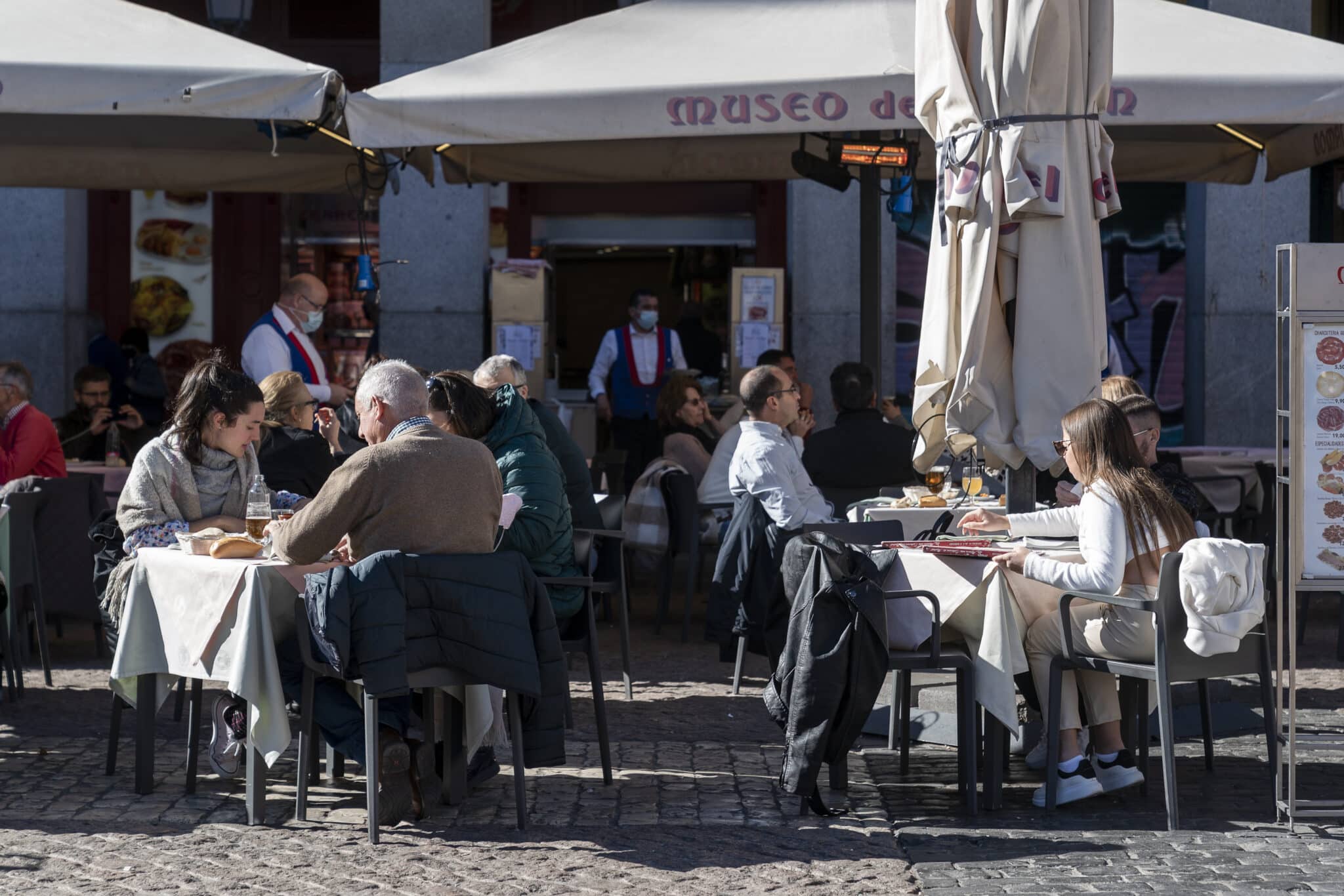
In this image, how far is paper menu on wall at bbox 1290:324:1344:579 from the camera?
5.20m

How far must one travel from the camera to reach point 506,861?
15.9 feet

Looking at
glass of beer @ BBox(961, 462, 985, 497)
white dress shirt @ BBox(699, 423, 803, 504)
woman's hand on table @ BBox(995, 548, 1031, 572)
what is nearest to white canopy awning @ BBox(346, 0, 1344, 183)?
glass of beer @ BBox(961, 462, 985, 497)

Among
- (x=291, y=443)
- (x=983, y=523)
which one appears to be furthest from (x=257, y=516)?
(x=983, y=523)

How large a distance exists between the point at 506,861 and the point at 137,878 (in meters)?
1.03

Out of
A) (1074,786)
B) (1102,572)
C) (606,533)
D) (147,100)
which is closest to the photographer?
(1102,572)

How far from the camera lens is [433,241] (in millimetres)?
13344

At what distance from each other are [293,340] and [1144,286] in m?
7.86

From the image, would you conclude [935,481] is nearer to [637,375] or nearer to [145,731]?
[145,731]

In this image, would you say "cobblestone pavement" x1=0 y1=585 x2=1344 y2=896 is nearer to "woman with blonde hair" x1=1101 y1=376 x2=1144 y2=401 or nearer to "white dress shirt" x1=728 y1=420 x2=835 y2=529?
"white dress shirt" x1=728 y1=420 x2=835 y2=529

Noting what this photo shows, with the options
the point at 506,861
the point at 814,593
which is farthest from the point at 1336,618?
the point at 506,861

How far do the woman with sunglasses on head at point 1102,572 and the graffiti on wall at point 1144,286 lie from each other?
860 cm

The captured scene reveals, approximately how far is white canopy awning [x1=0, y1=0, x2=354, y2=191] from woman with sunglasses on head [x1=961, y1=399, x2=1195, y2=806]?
3.75 metres

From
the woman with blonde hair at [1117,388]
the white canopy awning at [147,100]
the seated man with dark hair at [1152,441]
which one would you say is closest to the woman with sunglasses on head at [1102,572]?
the seated man with dark hair at [1152,441]

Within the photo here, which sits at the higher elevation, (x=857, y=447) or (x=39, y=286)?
(x=39, y=286)
